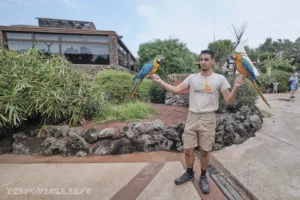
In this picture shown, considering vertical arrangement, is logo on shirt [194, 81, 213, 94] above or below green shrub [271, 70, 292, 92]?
below

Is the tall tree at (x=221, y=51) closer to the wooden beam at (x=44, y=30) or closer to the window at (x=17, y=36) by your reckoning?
the wooden beam at (x=44, y=30)

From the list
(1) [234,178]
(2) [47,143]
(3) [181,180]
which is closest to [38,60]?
(2) [47,143]

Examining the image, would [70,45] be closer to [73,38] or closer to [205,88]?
[73,38]

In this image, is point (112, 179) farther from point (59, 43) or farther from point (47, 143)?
point (59, 43)

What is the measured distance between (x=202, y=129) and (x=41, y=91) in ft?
9.39

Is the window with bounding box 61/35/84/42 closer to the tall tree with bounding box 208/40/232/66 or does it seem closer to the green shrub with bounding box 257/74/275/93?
the tall tree with bounding box 208/40/232/66

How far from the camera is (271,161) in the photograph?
2400mm

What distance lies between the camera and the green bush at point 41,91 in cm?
279

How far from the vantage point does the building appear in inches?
384

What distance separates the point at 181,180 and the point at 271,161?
150 centimetres

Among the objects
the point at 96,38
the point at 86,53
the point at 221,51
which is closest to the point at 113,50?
the point at 96,38

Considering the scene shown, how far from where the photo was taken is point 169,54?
11562 millimetres

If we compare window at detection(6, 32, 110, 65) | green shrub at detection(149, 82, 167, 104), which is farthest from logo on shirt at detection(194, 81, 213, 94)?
window at detection(6, 32, 110, 65)

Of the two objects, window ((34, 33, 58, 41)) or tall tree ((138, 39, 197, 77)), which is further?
tall tree ((138, 39, 197, 77))
